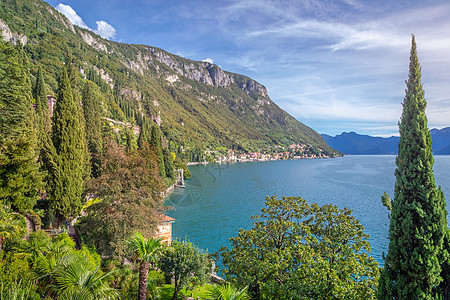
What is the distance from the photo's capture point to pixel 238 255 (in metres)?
9.55

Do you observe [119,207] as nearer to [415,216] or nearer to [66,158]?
[66,158]

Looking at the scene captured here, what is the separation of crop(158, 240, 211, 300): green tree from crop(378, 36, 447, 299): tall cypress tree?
302 inches

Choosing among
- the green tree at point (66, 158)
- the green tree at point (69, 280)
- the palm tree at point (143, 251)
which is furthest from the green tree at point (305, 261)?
the green tree at point (66, 158)

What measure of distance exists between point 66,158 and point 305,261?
1865cm

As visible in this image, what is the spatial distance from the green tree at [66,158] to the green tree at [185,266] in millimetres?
11261

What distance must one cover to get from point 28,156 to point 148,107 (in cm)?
15168

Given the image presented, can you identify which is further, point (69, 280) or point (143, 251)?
point (143, 251)

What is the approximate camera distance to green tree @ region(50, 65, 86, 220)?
17844mm

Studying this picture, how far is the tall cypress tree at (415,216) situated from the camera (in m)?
5.33

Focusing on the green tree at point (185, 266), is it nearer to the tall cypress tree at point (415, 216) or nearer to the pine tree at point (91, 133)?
the tall cypress tree at point (415, 216)

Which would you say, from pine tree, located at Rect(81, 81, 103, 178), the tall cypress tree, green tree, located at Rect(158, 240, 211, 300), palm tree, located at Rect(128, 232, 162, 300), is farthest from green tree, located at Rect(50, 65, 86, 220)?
the tall cypress tree

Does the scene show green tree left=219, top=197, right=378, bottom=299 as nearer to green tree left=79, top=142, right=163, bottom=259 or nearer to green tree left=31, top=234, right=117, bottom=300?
green tree left=31, top=234, right=117, bottom=300

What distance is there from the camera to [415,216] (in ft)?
18.4

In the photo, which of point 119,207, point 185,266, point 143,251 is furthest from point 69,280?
point 119,207
